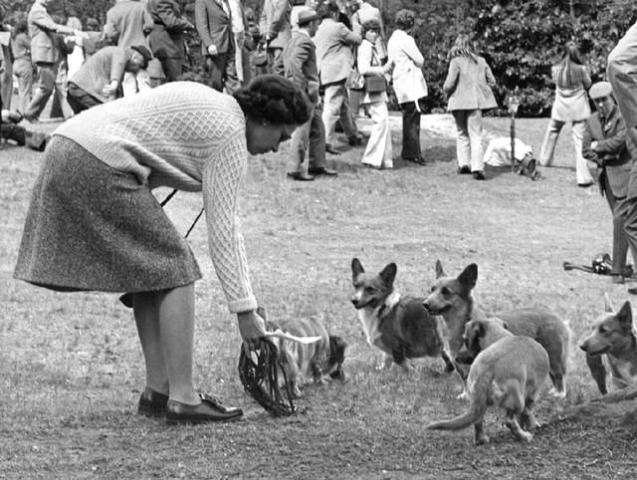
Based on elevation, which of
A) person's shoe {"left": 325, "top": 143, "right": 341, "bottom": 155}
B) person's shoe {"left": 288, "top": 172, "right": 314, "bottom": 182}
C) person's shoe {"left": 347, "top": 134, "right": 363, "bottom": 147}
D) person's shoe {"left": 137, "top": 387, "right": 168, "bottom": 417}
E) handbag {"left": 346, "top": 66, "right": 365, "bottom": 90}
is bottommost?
person's shoe {"left": 288, "top": 172, "right": 314, "bottom": 182}

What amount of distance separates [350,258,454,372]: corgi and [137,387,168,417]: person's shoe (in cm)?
241

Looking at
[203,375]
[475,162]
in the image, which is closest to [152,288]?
[203,375]

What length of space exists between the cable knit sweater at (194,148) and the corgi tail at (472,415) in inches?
43.3

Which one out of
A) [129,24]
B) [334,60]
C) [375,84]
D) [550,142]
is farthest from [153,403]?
[550,142]

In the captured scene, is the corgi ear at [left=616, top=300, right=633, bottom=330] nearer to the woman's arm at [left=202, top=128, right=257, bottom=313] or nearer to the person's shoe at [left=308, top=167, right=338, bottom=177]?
the woman's arm at [left=202, top=128, right=257, bottom=313]

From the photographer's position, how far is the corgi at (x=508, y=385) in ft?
19.6

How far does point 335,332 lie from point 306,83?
7.36 m

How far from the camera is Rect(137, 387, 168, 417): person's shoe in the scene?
670 centimetres

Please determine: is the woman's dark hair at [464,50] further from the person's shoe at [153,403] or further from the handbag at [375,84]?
the person's shoe at [153,403]

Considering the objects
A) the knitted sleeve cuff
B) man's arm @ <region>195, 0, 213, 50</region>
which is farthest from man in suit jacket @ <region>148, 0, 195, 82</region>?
the knitted sleeve cuff

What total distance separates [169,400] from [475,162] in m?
12.5

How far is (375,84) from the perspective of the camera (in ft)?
59.7

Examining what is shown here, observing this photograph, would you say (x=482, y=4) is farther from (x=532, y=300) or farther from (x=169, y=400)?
(x=169, y=400)

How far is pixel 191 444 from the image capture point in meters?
6.10
